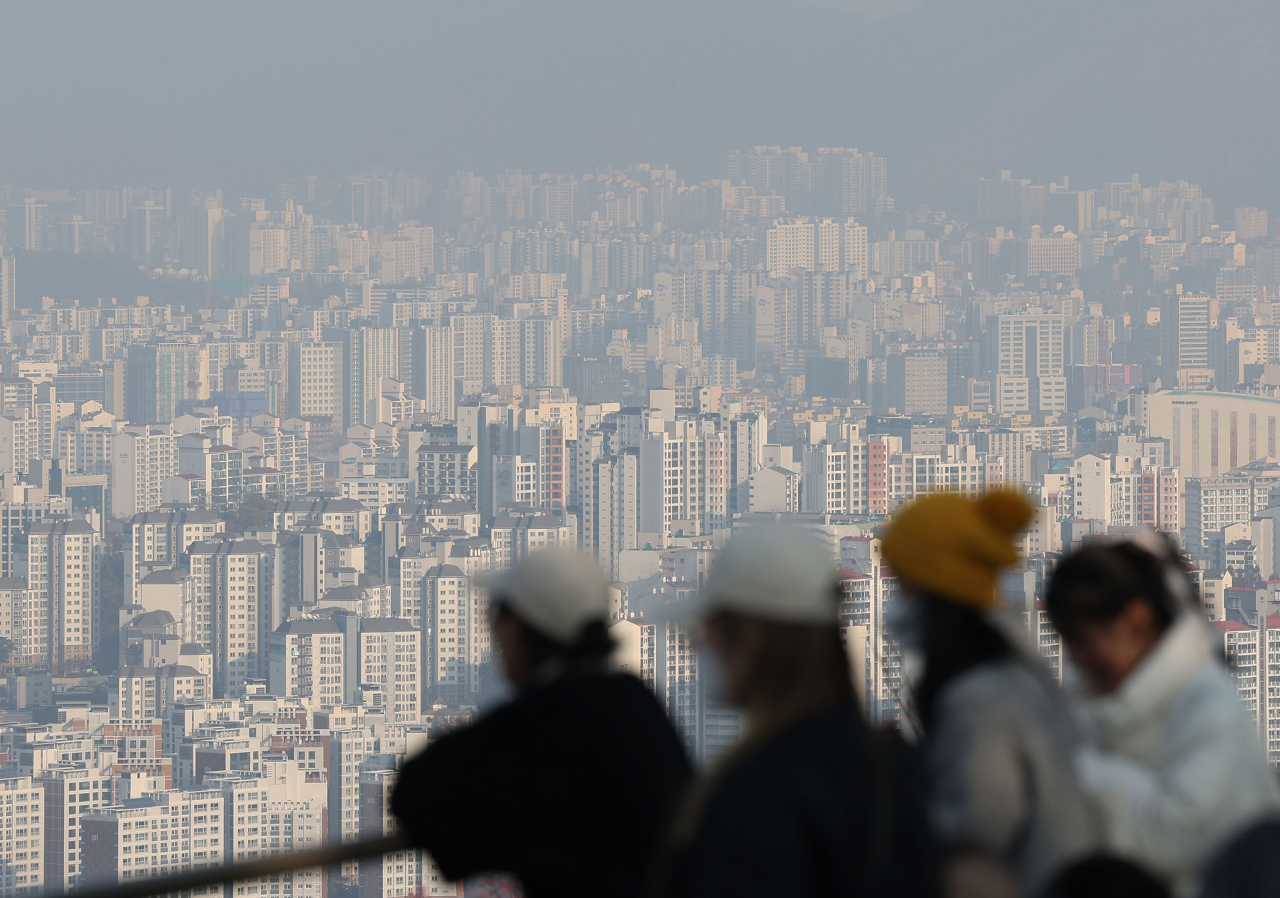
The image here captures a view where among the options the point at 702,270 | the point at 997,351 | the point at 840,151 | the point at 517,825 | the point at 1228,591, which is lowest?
the point at 1228,591

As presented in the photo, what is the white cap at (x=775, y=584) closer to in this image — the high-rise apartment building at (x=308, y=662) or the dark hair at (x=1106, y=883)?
the dark hair at (x=1106, y=883)

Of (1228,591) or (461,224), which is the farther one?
(461,224)

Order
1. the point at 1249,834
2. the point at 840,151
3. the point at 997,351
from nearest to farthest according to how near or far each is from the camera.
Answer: the point at 1249,834 → the point at 997,351 → the point at 840,151

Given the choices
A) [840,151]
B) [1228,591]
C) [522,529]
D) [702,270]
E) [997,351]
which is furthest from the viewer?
[840,151]

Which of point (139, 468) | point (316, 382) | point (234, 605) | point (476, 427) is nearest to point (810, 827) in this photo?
point (234, 605)

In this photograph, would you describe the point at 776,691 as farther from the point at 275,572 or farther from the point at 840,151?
Result: the point at 840,151

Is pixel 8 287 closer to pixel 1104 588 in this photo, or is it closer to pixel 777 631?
pixel 1104 588

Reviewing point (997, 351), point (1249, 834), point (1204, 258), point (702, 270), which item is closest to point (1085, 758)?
point (1249, 834)
